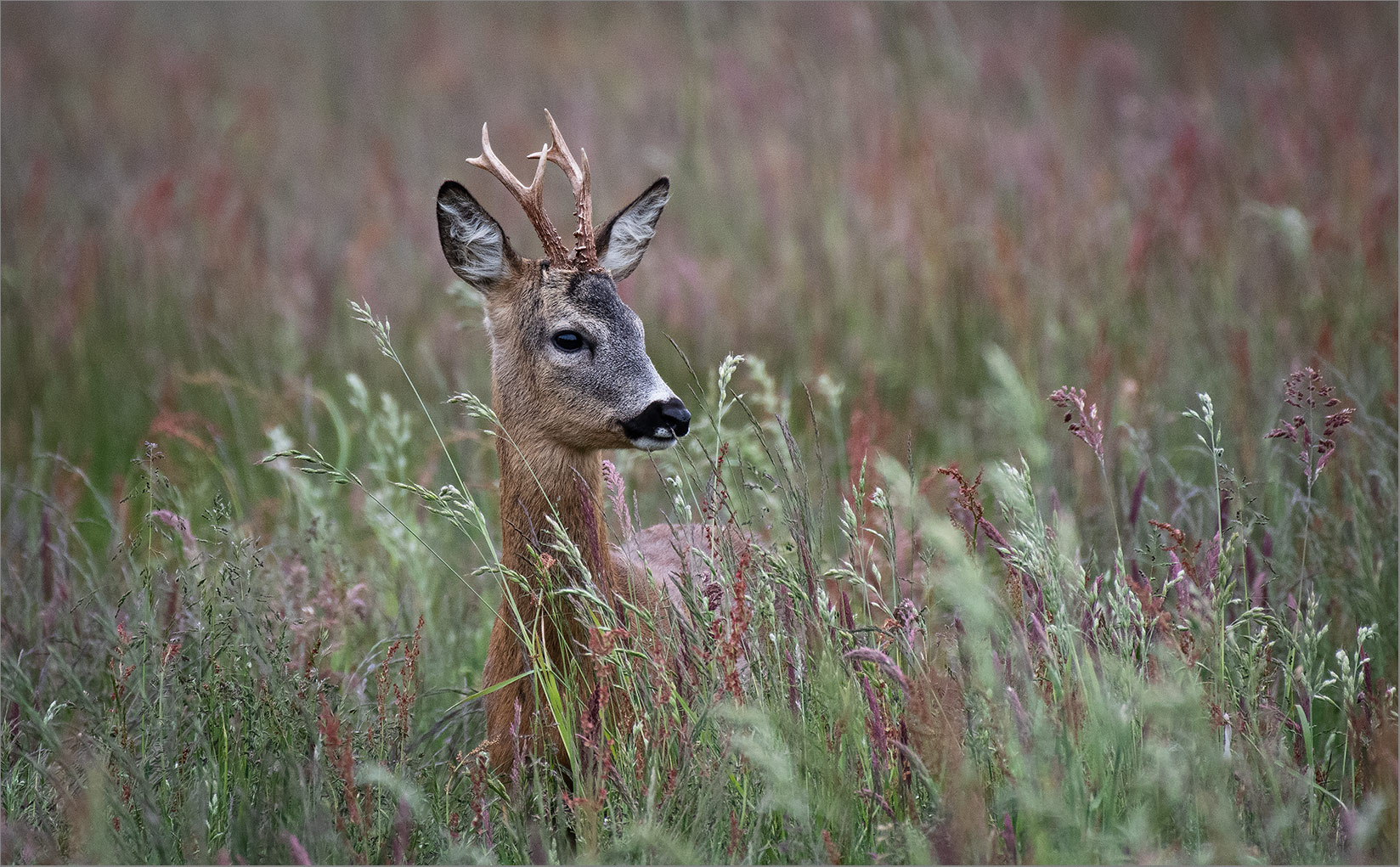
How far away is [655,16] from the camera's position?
14.9 m

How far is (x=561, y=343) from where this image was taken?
141 inches

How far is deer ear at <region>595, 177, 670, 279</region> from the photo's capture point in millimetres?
3842

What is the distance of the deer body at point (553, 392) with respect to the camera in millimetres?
3277

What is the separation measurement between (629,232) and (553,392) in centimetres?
68

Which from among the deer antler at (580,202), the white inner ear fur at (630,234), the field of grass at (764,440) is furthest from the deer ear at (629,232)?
the field of grass at (764,440)

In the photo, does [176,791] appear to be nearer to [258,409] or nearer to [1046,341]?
[258,409]

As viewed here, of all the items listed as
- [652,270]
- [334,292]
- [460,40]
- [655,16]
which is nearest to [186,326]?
[334,292]

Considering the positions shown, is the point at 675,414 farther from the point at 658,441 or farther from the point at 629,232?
the point at 629,232

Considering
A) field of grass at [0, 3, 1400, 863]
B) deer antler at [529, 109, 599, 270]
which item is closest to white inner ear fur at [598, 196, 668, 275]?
deer antler at [529, 109, 599, 270]

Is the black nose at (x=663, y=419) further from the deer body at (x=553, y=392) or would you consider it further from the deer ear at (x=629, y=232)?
the deer ear at (x=629, y=232)

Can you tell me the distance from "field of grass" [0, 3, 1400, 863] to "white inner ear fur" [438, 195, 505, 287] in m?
0.31

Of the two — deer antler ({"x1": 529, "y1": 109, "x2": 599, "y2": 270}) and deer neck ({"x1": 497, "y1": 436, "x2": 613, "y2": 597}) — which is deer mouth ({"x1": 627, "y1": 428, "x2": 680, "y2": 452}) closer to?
deer neck ({"x1": 497, "y1": 436, "x2": 613, "y2": 597})

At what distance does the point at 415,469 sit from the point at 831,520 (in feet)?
6.14

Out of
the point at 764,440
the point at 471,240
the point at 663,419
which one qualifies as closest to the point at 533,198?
the point at 471,240
